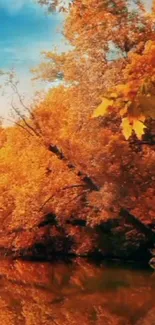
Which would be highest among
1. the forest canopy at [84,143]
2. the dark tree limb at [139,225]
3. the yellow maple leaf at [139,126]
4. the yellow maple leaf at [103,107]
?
the forest canopy at [84,143]

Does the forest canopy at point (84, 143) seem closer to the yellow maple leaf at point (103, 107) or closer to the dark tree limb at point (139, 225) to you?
the dark tree limb at point (139, 225)

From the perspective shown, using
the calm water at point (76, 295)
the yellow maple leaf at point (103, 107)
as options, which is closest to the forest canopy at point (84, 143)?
the calm water at point (76, 295)

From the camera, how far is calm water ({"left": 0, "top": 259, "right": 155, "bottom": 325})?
15.9 meters

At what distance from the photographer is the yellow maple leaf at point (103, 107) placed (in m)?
3.76

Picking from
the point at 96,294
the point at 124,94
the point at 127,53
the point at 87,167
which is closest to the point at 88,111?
the point at 127,53

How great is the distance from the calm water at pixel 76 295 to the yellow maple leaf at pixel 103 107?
Answer: 453 inches

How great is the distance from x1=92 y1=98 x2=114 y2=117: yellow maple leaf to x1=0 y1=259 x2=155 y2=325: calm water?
1150 cm

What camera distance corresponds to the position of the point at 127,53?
24328 mm

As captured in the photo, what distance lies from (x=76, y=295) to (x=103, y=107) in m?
16.8

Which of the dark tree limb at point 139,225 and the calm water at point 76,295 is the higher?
the dark tree limb at point 139,225

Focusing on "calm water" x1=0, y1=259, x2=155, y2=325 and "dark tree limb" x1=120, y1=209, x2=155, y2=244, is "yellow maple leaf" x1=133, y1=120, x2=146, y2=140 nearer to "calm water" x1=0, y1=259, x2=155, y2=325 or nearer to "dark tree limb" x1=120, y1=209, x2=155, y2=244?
"calm water" x1=0, y1=259, x2=155, y2=325

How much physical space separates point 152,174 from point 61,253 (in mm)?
9619

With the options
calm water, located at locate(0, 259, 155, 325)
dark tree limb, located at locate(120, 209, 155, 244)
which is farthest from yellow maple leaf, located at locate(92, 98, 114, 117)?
dark tree limb, located at locate(120, 209, 155, 244)

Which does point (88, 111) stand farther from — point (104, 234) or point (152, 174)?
point (104, 234)
